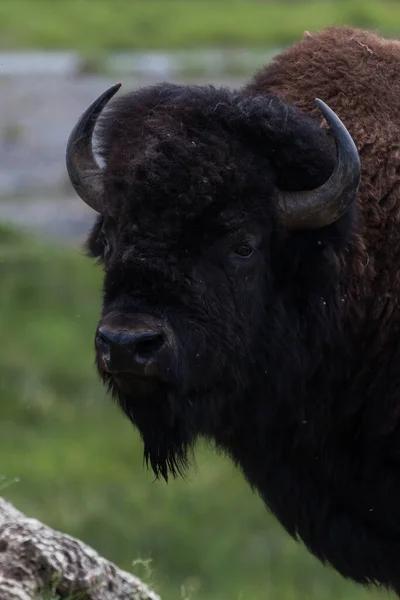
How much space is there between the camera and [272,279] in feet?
18.9

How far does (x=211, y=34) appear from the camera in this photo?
33531 mm

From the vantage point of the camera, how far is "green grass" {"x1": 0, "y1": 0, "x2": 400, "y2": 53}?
102 ft

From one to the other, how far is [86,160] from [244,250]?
37.1 inches

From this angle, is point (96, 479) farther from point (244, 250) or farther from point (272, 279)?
point (244, 250)

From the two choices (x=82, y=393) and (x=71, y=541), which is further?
(x=82, y=393)

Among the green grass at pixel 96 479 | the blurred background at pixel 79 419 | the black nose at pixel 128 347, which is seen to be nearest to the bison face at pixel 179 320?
the black nose at pixel 128 347

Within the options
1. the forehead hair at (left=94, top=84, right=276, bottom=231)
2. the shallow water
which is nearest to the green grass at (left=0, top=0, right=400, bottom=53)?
the shallow water

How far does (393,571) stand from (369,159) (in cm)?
172

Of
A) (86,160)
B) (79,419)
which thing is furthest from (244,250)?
(79,419)

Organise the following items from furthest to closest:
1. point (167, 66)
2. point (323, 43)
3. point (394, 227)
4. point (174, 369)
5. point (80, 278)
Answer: point (167, 66) < point (80, 278) < point (323, 43) < point (394, 227) < point (174, 369)

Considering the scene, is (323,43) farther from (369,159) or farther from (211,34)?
(211,34)

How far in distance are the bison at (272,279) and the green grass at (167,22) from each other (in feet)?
77.1

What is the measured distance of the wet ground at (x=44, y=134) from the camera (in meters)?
19.2

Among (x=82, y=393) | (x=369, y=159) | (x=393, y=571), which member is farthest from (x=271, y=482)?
(x=82, y=393)
